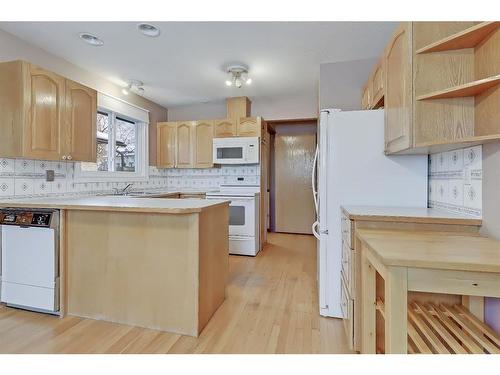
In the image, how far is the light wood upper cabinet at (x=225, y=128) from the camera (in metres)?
3.99

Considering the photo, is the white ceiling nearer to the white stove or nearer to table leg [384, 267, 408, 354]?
the white stove

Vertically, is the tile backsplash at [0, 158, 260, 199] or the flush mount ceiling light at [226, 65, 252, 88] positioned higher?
the flush mount ceiling light at [226, 65, 252, 88]

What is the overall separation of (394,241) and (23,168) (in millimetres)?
2972

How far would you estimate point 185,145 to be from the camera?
14.0 feet

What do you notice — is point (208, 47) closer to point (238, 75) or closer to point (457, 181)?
point (238, 75)

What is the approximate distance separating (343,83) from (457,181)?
1.81 meters

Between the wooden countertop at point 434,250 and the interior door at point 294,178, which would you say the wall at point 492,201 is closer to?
the wooden countertop at point 434,250

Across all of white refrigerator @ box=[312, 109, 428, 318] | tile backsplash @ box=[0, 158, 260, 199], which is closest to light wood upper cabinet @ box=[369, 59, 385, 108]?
white refrigerator @ box=[312, 109, 428, 318]

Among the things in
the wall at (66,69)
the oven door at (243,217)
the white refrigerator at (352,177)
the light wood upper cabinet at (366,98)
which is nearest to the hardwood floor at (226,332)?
the white refrigerator at (352,177)

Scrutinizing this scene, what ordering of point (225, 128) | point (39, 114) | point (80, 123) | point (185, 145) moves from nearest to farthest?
point (39, 114)
point (80, 123)
point (225, 128)
point (185, 145)

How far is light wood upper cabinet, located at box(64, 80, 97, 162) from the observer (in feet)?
8.05

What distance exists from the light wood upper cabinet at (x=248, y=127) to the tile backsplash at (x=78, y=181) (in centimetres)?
58

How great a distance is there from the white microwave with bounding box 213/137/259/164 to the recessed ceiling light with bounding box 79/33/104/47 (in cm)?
187

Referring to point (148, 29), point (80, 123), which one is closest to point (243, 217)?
point (80, 123)
